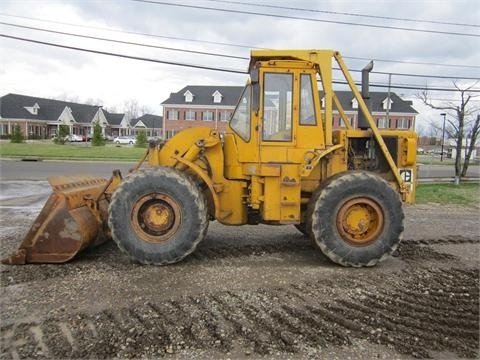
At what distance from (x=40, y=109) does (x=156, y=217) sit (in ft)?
245

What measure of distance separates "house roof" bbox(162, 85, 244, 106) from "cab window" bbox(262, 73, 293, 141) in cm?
5556

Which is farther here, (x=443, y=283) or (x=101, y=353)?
(x=443, y=283)

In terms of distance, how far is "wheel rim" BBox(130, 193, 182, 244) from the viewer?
558cm

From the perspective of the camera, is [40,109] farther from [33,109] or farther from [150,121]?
[150,121]

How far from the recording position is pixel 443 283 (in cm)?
529

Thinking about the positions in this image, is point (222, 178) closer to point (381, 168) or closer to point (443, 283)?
point (381, 168)

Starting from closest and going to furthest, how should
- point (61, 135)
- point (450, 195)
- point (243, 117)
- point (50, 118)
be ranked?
1. point (243, 117)
2. point (450, 195)
3. point (61, 135)
4. point (50, 118)

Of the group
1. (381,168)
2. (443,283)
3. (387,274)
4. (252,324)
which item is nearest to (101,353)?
(252,324)

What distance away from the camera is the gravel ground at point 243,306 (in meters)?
3.58

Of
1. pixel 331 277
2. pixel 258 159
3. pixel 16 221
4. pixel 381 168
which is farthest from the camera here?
pixel 16 221

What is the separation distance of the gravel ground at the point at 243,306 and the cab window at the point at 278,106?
181 cm

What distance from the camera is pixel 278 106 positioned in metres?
5.77

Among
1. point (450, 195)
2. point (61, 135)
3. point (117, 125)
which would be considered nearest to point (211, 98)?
point (61, 135)

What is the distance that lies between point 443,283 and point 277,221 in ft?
7.29
